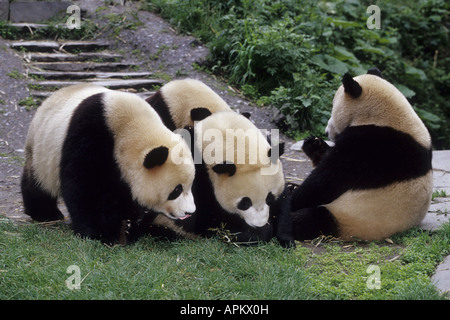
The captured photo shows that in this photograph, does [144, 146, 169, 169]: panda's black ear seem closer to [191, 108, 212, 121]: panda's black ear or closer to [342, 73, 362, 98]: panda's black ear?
[191, 108, 212, 121]: panda's black ear

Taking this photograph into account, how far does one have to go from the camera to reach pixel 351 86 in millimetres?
5148

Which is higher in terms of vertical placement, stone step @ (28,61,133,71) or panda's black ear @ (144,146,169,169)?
panda's black ear @ (144,146,169,169)

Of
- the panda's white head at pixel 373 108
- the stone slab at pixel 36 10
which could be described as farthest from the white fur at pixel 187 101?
the stone slab at pixel 36 10

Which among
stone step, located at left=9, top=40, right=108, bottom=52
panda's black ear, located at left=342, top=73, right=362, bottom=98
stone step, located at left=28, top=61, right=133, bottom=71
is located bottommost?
stone step, located at left=28, top=61, right=133, bottom=71

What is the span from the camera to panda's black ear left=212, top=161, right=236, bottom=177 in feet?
14.4

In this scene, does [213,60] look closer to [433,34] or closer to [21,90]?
[21,90]

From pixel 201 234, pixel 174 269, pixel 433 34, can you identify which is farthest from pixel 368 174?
pixel 433 34

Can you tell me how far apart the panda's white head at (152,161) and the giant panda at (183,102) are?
1022 mm

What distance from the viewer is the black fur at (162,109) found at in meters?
5.75

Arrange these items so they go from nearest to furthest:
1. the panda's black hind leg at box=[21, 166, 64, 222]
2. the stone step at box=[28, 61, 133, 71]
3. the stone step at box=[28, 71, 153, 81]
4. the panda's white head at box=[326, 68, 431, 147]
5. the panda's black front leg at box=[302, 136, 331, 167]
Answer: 1. the panda's white head at box=[326, 68, 431, 147]
2. the panda's black hind leg at box=[21, 166, 64, 222]
3. the panda's black front leg at box=[302, 136, 331, 167]
4. the stone step at box=[28, 71, 153, 81]
5. the stone step at box=[28, 61, 133, 71]

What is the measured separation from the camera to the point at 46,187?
16.2 ft

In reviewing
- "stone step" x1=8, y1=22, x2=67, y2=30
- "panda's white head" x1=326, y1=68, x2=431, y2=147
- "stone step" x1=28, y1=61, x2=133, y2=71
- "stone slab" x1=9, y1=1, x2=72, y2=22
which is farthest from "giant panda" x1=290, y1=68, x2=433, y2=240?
"stone slab" x1=9, y1=1, x2=72, y2=22

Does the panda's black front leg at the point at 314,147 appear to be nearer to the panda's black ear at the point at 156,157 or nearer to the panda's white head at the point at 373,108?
the panda's white head at the point at 373,108

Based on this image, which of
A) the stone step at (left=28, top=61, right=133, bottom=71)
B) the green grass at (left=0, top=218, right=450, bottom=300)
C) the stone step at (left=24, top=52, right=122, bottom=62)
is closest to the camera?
the green grass at (left=0, top=218, right=450, bottom=300)
